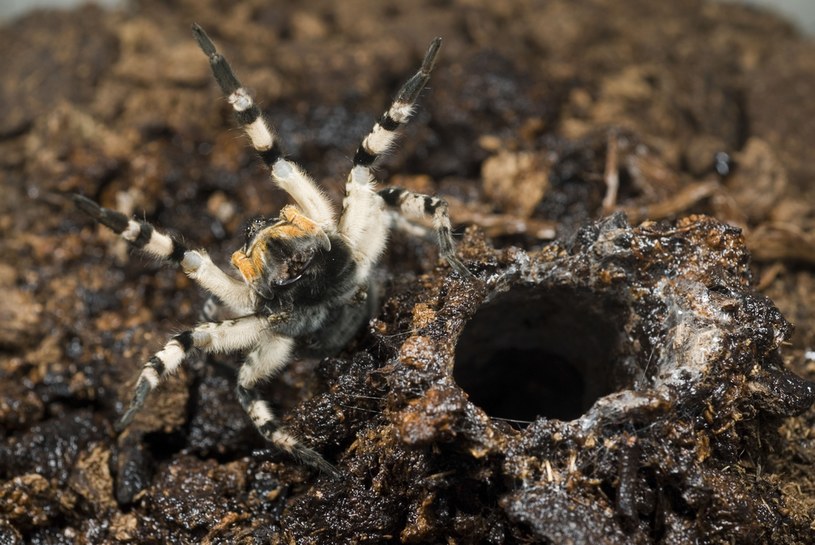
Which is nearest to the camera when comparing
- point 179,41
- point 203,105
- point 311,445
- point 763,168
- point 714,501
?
point 714,501

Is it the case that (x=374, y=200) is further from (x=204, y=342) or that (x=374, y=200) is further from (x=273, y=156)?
(x=204, y=342)

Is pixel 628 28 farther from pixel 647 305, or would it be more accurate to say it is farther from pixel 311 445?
pixel 311 445

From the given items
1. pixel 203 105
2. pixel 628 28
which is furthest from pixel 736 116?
pixel 203 105

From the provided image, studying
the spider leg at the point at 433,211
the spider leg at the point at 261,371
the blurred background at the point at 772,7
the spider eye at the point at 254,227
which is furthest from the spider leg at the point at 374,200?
the blurred background at the point at 772,7

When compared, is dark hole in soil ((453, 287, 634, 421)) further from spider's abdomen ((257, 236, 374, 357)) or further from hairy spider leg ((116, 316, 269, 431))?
hairy spider leg ((116, 316, 269, 431))

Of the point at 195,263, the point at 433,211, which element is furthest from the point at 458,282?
the point at 195,263
